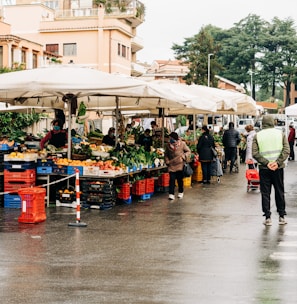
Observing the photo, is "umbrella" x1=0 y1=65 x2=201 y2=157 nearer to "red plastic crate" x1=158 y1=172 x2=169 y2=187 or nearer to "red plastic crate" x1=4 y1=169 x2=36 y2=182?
"red plastic crate" x1=4 y1=169 x2=36 y2=182

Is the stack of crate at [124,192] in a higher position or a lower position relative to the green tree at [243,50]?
lower

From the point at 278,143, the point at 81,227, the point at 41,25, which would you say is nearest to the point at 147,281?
the point at 81,227

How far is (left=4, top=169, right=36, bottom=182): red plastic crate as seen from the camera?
46.8 feet

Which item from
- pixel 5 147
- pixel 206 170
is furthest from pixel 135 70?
pixel 5 147

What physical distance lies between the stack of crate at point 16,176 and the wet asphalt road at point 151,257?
36 cm

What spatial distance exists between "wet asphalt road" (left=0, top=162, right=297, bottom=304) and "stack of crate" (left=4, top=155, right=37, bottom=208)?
1.18ft

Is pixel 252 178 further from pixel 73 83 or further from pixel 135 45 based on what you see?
pixel 135 45

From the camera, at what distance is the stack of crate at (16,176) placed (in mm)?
14242

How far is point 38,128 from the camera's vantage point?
41.6m

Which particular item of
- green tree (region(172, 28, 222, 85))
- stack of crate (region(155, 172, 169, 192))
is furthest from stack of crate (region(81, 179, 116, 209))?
green tree (region(172, 28, 222, 85))

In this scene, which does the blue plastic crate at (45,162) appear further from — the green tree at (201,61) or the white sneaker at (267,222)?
the green tree at (201,61)

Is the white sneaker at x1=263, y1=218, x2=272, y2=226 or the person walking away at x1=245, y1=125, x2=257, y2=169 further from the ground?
the person walking away at x1=245, y1=125, x2=257, y2=169

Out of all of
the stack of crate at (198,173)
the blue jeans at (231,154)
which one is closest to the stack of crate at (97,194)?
the stack of crate at (198,173)

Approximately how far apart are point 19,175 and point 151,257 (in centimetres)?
596
